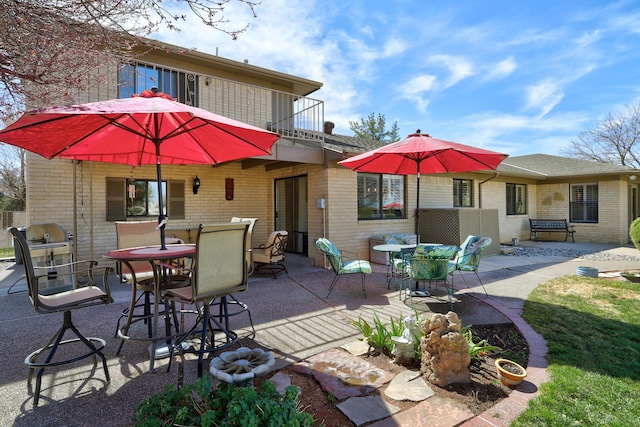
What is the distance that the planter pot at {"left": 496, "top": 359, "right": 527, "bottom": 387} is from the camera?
2631mm

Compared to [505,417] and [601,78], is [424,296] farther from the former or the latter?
[601,78]

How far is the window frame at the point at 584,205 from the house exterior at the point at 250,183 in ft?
16.1

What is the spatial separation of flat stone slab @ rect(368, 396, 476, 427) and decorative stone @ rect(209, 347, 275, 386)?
0.83 meters

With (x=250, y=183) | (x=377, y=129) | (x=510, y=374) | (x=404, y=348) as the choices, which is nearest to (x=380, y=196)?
(x=250, y=183)

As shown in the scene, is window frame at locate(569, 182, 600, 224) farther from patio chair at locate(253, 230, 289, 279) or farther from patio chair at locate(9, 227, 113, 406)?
patio chair at locate(9, 227, 113, 406)

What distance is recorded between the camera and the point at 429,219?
10.2 metres

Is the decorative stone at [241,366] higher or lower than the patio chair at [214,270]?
lower

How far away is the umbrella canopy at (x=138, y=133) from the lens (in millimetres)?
2771

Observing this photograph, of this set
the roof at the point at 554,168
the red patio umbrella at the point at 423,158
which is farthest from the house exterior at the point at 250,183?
the roof at the point at 554,168

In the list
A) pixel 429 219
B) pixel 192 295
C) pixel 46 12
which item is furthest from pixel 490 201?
pixel 46 12

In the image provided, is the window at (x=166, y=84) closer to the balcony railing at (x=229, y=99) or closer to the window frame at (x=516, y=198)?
the balcony railing at (x=229, y=99)

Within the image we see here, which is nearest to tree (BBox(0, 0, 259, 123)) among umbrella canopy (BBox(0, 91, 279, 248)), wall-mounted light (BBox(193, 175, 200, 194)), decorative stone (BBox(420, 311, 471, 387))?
umbrella canopy (BBox(0, 91, 279, 248))

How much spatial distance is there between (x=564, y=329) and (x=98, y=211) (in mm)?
8798

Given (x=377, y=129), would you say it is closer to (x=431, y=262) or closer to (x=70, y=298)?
(x=431, y=262)
